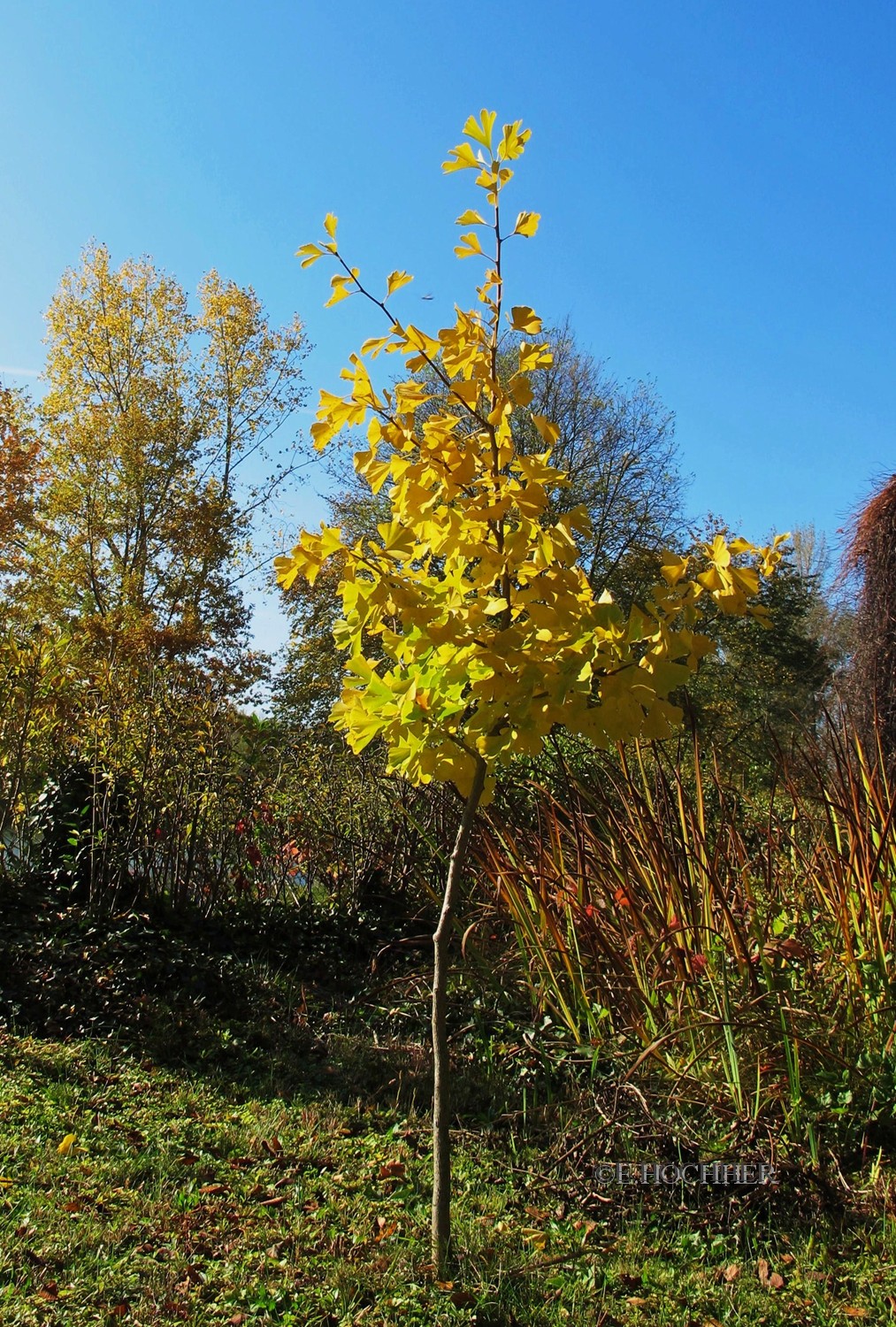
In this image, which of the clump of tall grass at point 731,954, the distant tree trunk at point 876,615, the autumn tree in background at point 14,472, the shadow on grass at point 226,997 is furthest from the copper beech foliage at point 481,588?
the autumn tree in background at point 14,472

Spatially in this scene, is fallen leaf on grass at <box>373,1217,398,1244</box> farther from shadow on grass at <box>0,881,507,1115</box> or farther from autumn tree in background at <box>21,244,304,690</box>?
autumn tree in background at <box>21,244,304,690</box>

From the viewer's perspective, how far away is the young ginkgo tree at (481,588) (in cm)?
207

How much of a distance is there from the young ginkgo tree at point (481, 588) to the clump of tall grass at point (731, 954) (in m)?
1.17

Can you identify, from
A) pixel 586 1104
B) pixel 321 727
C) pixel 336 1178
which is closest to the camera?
pixel 336 1178

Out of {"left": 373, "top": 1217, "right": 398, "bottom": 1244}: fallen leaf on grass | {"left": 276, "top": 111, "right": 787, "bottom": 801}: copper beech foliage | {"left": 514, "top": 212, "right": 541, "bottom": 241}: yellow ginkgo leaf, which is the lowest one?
{"left": 373, "top": 1217, "right": 398, "bottom": 1244}: fallen leaf on grass

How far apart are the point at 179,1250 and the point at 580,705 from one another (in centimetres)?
182

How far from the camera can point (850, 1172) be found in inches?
112

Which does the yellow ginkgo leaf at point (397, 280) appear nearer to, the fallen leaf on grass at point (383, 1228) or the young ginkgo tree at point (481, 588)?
the young ginkgo tree at point (481, 588)

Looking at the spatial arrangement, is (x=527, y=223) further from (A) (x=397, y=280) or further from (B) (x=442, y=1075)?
(B) (x=442, y=1075)

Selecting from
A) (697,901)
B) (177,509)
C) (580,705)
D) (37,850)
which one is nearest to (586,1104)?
(697,901)

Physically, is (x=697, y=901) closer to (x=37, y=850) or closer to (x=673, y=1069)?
(x=673, y=1069)

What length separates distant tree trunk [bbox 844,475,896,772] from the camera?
276 inches

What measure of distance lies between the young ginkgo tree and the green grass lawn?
1307mm

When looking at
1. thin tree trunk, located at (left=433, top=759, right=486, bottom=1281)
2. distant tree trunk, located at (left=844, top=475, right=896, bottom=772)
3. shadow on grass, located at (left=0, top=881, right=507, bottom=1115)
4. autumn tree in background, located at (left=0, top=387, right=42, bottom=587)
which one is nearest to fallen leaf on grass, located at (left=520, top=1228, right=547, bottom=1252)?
thin tree trunk, located at (left=433, top=759, right=486, bottom=1281)
